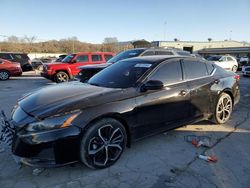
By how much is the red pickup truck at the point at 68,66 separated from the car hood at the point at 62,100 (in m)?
8.63

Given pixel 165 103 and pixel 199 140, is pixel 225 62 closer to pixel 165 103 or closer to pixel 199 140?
pixel 199 140

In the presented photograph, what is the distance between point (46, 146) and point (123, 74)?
1.92 m

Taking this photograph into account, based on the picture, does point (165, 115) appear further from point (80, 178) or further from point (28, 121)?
point (28, 121)

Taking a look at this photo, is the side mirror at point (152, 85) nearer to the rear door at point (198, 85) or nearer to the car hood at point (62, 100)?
the car hood at point (62, 100)

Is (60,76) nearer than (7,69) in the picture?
Yes

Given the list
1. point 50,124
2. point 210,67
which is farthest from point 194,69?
point 50,124

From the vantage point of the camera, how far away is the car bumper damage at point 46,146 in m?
2.74

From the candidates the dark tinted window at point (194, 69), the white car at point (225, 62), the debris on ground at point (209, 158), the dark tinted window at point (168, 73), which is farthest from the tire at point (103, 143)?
the white car at point (225, 62)

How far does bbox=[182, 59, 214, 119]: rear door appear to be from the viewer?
430 cm

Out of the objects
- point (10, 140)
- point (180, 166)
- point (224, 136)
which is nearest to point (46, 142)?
point (10, 140)

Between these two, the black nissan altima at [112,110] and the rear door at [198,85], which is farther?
the rear door at [198,85]

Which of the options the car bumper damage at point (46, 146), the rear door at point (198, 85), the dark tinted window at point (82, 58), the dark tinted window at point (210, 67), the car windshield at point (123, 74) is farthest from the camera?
the dark tinted window at point (82, 58)

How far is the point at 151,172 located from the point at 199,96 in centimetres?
200

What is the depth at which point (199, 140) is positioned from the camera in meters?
4.18
